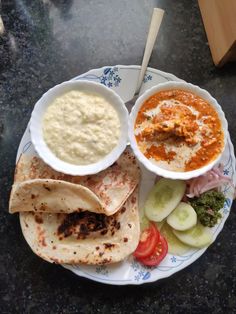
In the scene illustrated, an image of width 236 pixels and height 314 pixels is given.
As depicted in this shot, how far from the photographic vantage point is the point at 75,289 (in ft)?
9.03

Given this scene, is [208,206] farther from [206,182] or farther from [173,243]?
[173,243]

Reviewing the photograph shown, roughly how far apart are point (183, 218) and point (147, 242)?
22 cm

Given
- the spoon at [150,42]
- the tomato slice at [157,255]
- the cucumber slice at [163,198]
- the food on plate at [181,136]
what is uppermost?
the spoon at [150,42]

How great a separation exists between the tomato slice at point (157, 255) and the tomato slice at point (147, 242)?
19 millimetres

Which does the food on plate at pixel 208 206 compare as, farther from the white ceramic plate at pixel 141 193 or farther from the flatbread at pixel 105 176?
the flatbread at pixel 105 176

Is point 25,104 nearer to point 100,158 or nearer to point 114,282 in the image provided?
point 100,158

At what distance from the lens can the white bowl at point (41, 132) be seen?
260 cm

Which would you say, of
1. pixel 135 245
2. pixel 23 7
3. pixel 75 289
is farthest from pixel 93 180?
pixel 23 7

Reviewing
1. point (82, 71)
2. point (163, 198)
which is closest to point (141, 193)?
point (163, 198)

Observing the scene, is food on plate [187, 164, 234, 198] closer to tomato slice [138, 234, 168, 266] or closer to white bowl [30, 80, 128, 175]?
tomato slice [138, 234, 168, 266]

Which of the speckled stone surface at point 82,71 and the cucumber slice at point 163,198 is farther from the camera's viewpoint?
the speckled stone surface at point 82,71

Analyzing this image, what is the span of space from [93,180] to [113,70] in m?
0.60

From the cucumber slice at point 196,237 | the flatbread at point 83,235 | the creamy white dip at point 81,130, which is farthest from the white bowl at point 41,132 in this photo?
the cucumber slice at point 196,237

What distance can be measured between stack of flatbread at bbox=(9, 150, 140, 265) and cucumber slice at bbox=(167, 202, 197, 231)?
0.18 metres
